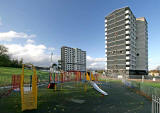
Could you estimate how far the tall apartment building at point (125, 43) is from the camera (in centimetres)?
5400

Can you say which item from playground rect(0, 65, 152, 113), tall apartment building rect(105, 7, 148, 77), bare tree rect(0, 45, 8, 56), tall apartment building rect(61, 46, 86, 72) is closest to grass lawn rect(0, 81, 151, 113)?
playground rect(0, 65, 152, 113)

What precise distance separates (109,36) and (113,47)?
7104 mm

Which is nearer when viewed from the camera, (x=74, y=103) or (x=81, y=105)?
(x=81, y=105)

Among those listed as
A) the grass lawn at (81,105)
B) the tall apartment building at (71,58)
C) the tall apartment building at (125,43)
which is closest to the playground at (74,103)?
the grass lawn at (81,105)

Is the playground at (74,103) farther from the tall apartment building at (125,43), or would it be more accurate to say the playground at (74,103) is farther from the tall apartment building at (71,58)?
the tall apartment building at (71,58)

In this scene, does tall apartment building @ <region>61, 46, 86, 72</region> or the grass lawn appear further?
tall apartment building @ <region>61, 46, 86, 72</region>

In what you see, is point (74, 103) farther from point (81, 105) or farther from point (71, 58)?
point (71, 58)

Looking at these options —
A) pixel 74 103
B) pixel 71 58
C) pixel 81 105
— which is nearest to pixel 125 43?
pixel 74 103

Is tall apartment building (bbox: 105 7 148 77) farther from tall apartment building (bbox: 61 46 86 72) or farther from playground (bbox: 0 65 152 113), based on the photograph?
tall apartment building (bbox: 61 46 86 72)

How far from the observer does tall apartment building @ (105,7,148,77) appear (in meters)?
54.0

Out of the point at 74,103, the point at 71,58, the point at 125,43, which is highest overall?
the point at 125,43

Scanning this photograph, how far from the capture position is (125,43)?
180ft

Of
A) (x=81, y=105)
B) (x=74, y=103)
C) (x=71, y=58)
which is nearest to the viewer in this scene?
(x=81, y=105)

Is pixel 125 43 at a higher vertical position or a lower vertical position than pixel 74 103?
higher
